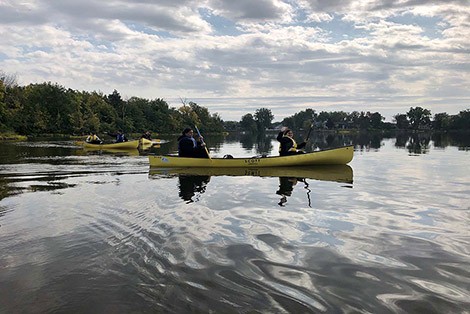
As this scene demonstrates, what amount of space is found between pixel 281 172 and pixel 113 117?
8147 cm

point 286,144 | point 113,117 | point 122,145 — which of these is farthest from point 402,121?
point 286,144

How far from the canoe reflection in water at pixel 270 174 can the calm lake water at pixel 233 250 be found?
64 centimetres

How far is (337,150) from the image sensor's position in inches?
697

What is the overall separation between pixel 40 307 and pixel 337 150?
15.6m

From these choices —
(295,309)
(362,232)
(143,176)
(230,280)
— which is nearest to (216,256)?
(230,280)

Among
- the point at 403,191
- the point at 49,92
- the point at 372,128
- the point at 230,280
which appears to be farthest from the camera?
the point at 372,128

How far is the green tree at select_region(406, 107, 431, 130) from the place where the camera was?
159m

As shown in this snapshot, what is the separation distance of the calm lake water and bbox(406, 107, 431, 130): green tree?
166 metres

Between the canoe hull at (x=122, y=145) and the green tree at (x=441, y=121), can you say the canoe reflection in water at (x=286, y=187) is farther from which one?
the green tree at (x=441, y=121)

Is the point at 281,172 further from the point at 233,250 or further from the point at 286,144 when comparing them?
the point at 233,250

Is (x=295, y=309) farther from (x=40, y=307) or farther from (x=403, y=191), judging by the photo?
(x=403, y=191)

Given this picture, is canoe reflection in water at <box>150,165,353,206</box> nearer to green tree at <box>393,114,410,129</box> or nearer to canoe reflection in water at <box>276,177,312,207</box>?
canoe reflection in water at <box>276,177,312,207</box>

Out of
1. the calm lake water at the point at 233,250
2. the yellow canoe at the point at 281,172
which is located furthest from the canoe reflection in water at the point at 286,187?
the yellow canoe at the point at 281,172

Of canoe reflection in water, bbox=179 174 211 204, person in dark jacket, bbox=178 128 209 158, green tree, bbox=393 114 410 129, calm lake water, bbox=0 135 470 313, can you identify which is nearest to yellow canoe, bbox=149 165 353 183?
person in dark jacket, bbox=178 128 209 158
